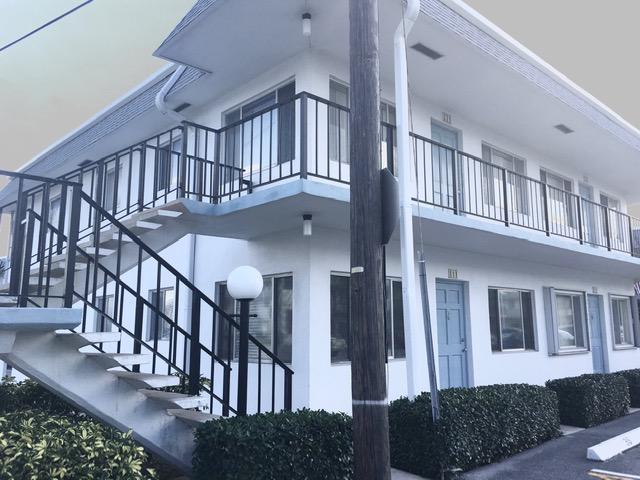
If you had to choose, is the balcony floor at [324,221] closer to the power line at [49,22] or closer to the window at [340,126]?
the window at [340,126]

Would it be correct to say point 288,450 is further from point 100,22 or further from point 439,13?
point 100,22

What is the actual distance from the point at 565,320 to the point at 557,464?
6847 mm

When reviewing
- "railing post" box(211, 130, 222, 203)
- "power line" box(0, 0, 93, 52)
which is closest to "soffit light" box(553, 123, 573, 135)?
"railing post" box(211, 130, 222, 203)

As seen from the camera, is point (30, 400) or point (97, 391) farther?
point (30, 400)

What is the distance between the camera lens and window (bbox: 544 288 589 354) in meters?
11.6

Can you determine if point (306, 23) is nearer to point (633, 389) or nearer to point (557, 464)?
point (557, 464)

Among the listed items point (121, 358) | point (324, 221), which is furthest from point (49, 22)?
point (121, 358)

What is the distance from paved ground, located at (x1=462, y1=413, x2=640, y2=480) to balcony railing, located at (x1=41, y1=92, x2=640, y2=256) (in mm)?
3508

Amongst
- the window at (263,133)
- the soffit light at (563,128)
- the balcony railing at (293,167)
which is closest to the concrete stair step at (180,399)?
the balcony railing at (293,167)

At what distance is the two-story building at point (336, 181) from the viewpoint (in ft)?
23.1

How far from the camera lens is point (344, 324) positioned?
25.1 ft

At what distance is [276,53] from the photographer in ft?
25.8

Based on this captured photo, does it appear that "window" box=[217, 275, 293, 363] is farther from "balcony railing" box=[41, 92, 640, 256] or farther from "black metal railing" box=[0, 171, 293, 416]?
"balcony railing" box=[41, 92, 640, 256]

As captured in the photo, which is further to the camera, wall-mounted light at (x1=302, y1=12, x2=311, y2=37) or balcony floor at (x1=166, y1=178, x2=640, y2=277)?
wall-mounted light at (x1=302, y1=12, x2=311, y2=37)
